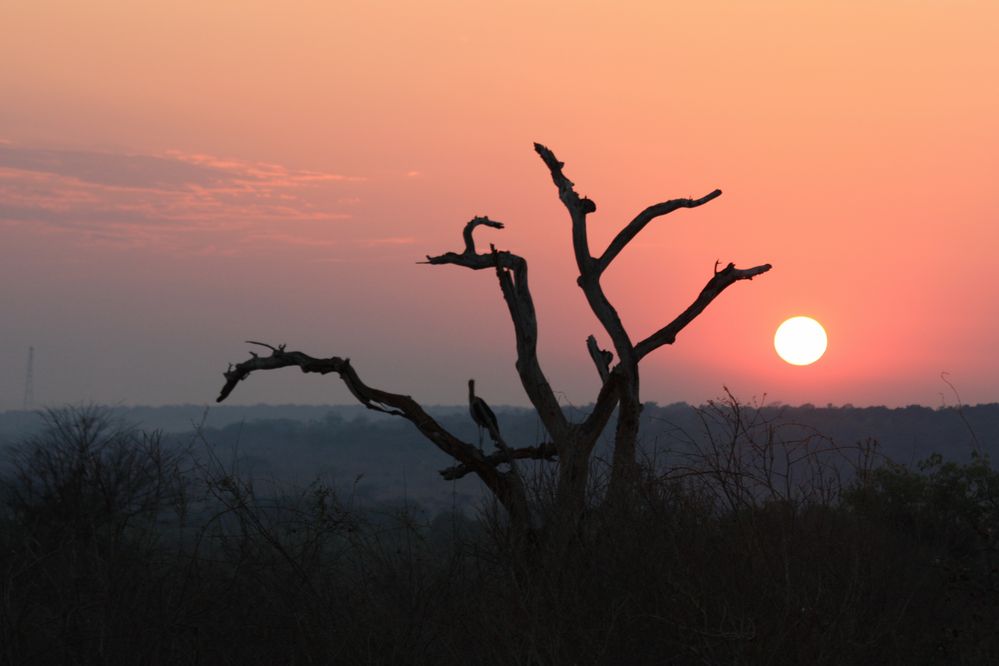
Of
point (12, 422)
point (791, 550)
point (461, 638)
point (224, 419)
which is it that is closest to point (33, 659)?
point (461, 638)

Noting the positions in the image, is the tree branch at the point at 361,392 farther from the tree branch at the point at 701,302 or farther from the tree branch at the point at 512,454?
the tree branch at the point at 701,302

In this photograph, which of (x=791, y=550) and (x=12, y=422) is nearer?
(x=791, y=550)

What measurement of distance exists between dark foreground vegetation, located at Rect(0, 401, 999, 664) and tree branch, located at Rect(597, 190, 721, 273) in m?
3.73

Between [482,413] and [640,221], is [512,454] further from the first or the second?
[640,221]

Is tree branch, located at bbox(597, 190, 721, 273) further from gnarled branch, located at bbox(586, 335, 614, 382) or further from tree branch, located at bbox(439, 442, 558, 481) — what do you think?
tree branch, located at bbox(439, 442, 558, 481)

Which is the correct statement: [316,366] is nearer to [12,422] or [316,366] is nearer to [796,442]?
[796,442]

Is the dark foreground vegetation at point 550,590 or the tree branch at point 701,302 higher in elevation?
the tree branch at point 701,302

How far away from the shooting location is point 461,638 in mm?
9258

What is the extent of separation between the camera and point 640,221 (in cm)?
1373

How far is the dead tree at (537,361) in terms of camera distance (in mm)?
13320

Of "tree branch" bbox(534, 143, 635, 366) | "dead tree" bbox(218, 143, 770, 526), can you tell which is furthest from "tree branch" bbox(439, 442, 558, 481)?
"tree branch" bbox(534, 143, 635, 366)

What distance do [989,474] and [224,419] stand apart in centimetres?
16896

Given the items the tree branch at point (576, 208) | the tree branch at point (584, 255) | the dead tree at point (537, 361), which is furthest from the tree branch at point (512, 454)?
the tree branch at point (576, 208)

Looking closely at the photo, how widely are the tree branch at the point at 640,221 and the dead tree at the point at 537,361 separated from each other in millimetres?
12
